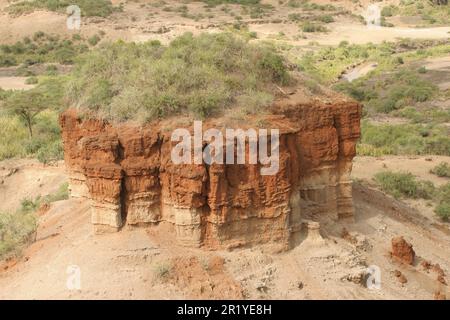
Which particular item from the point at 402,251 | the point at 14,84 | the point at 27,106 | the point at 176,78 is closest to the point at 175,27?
the point at 14,84

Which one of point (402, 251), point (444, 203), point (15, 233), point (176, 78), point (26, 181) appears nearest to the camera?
point (176, 78)

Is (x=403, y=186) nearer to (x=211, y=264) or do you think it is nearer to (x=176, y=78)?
(x=176, y=78)

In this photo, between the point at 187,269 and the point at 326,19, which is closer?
the point at 187,269

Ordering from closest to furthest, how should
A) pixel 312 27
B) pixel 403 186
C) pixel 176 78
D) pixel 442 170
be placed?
1. pixel 176 78
2. pixel 403 186
3. pixel 442 170
4. pixel 312 27

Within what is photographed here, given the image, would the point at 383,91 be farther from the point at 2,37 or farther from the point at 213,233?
the point at 2,37

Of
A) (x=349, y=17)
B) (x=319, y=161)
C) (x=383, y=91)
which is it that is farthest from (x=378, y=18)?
(x=319, y=161)

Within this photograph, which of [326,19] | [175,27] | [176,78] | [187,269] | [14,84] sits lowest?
[14,84]

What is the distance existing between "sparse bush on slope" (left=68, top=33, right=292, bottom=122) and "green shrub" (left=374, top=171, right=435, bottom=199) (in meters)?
7.76

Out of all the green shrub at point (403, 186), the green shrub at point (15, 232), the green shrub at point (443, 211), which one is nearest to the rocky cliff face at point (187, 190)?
the green shrub at point (15, 232)

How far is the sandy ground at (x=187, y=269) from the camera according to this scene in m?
9.42

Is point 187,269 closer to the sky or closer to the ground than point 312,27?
closer to the ground

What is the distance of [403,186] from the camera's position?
18859 mm

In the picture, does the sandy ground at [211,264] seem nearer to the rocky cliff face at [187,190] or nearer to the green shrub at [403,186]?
the rocky cliff face at [187,190]

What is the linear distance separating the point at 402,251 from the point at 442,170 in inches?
397
